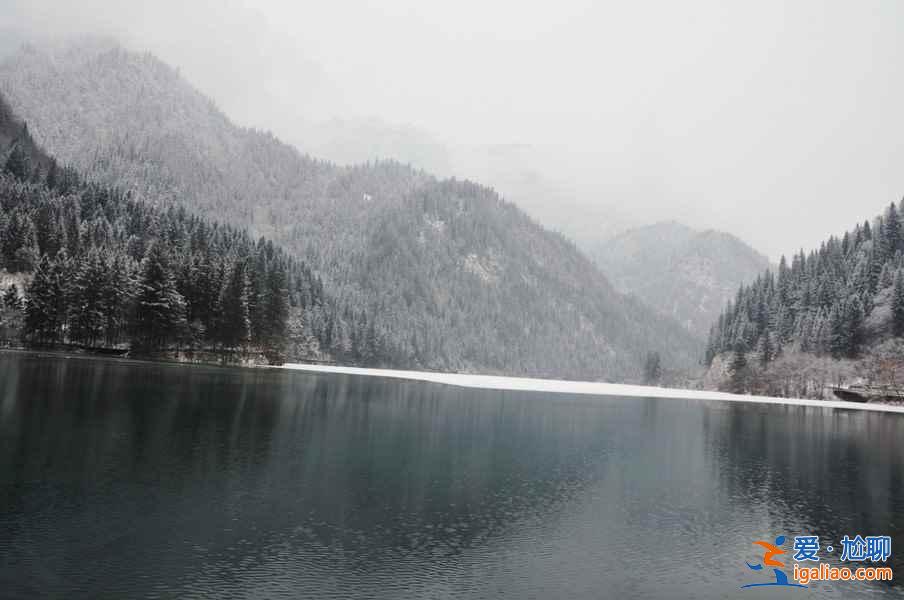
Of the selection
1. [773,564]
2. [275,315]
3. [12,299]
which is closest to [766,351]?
[275,315]

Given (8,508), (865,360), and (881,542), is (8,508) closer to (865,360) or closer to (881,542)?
(881,542)

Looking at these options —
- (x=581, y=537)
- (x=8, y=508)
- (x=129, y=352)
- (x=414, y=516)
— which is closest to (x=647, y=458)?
(x=581, y=537)

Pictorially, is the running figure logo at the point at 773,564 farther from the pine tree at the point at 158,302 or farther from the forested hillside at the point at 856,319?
the forested hillside at the point at 856,319

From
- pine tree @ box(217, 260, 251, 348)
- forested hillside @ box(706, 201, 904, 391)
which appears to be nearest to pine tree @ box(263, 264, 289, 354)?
pine tree @ box(217, 260, 251, 348)

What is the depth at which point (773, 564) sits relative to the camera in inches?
1005

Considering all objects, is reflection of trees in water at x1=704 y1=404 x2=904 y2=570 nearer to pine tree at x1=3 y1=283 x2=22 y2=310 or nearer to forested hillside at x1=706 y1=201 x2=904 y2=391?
forested hillside at x1=706 y1=201 x2=904 y2=391

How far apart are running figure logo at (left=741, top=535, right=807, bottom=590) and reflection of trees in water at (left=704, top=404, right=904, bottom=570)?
2.77m

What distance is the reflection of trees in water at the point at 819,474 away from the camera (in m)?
32.7

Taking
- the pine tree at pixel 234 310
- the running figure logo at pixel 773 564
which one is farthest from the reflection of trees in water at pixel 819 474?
the pine tree at pixel 234 310

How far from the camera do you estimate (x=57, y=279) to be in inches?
4946

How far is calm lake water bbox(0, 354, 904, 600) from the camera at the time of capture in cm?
2017

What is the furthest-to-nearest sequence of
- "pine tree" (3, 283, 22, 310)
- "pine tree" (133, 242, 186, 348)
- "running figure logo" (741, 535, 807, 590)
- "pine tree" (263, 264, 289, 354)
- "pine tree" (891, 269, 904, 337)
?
"pine tree" (891, 269, 904, 337)
"pine tree" (263, 264, 289, 354)
"pine tree" (133, 242, 186, 348)
"pine tree" (3, 283, 22, 310)
"running figure logo" (741, 535, 807, 590)

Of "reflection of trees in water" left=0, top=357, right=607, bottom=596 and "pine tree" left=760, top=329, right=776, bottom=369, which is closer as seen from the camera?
"reflection of trees in water" left=0, top=357, right=607, bottom=596

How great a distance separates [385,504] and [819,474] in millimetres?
35535
